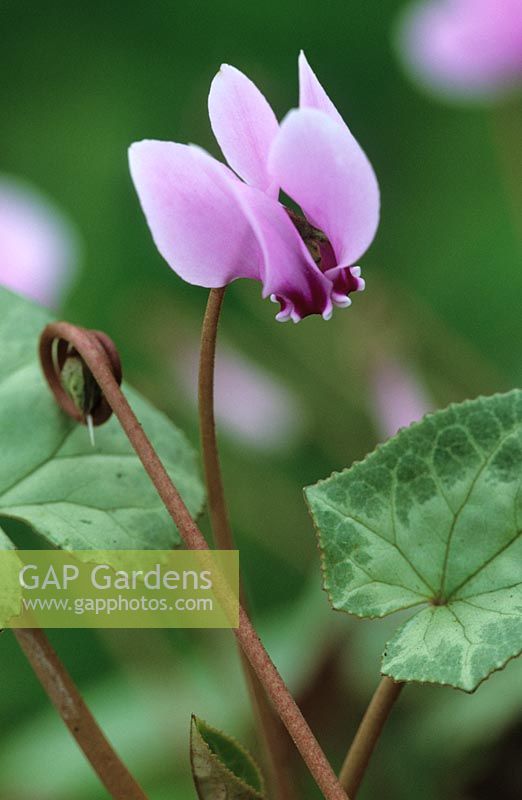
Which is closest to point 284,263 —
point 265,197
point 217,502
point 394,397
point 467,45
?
point 265,197

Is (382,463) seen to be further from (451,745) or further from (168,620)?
(451,745)

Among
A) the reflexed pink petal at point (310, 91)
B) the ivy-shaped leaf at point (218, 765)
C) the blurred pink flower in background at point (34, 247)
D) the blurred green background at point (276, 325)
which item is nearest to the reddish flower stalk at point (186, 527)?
the ivy-shaped leaf at point (218, 765)

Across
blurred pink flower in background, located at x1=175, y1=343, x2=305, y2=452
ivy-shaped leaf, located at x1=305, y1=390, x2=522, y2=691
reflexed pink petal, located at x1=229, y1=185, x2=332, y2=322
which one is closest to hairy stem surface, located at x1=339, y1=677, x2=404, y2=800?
ivy-shaped leaf, located at x1=305, y1=390, x2=522, y2=691

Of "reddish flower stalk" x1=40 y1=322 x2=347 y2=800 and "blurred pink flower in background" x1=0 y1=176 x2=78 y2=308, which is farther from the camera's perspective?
"blurred pink flower in background" x1=0 y1=176 x2=78 y2=308

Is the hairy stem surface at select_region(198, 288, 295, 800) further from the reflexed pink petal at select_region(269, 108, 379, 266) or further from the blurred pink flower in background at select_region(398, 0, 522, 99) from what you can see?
the blurred pink flower in background at select_region(398, 0, 522, 99)

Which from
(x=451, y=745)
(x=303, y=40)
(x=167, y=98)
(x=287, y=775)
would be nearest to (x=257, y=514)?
(x=451, y=745)

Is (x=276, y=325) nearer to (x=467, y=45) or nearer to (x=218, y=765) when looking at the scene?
(x=467, y=45)
